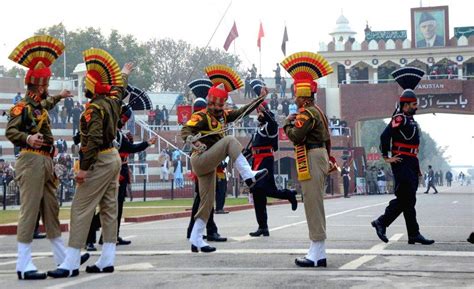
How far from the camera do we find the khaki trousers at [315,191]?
1076cm

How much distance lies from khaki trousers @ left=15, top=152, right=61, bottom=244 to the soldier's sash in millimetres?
2506

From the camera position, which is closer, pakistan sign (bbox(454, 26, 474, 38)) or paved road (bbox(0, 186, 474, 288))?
paved road (bbox(0, 186, 474, 288))

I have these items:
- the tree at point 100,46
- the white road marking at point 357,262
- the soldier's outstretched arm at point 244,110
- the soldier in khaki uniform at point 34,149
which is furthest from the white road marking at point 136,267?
the tree at point 100,46

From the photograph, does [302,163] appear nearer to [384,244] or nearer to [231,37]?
[384,244]

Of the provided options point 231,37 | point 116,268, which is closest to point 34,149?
point 116,268

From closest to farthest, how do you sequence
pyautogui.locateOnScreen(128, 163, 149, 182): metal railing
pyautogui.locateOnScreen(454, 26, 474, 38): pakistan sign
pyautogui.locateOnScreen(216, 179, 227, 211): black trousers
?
1. pyautogui.locateOnScreen(216, 179, 227, 211): black trousers
2. pyautogui.locateOnScreen(128, 163, 149, 182): metal railing
3. pyautogui.locateOnScreen(454, 26, 474, 38): pakistan sign

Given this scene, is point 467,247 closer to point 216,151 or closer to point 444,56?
point 216,151

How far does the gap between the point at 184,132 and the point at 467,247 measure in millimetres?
3577

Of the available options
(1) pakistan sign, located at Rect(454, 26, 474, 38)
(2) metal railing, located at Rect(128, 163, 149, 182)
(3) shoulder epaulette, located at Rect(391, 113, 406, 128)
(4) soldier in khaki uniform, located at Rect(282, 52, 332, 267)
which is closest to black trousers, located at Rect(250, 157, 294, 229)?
(3) shoulder epaulette, located at Rect(391, 113, 406, 128)

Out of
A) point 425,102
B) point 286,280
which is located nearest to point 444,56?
point 425,102

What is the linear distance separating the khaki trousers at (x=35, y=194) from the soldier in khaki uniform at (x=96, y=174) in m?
0.32

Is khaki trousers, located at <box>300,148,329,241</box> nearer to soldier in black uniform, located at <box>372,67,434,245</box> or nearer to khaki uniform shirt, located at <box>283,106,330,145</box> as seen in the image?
khaki uniform shirt, located at <box>283,106,330,145</box>

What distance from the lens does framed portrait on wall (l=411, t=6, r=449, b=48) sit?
81000 millimetres

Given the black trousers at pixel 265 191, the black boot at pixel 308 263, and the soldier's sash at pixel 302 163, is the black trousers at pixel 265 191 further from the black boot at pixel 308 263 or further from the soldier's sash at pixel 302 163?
the black boot at pixel 308 263
